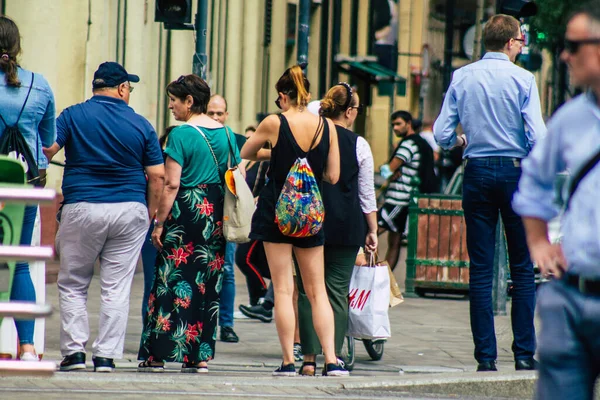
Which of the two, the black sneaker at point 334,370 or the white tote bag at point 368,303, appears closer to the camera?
the black sneaker at point 334,370

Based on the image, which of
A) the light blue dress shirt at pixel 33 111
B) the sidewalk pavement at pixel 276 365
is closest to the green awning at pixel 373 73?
the sidewalk pavement at pixel 276 365

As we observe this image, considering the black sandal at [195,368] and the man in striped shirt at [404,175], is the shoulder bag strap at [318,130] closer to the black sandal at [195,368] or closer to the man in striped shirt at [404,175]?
the black sandal at [195,368]

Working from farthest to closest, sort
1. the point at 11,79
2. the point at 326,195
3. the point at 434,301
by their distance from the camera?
the point at 434,301 < the point at 326,195 < the point at 11,79

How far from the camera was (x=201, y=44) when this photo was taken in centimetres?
1155

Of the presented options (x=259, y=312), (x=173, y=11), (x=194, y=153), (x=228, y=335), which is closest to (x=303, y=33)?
(x=173, y=11)

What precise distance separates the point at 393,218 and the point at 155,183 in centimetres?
680

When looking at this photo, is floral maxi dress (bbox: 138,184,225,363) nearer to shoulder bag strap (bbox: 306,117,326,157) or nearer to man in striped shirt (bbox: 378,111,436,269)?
shoulder bag strap (bbox: 306,117,326,157)

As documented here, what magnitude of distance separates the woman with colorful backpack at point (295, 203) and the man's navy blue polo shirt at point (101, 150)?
2.10 feet

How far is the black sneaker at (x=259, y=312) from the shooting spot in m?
11.3

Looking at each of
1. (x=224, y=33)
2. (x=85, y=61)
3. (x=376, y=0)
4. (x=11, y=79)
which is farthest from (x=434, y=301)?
(x=376, y=0)

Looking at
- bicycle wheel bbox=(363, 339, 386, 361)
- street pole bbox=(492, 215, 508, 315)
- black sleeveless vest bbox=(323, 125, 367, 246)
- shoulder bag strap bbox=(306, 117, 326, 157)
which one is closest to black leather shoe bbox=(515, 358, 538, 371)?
black sleeveless vest bbox=(323, 125, 367, 246)

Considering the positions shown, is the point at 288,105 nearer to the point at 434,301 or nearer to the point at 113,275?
the point at 113,275

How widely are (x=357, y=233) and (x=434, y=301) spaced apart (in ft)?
18.4

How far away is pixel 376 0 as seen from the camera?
31.2 meters
